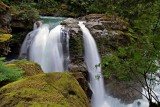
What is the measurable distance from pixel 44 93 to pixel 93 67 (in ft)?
29.6

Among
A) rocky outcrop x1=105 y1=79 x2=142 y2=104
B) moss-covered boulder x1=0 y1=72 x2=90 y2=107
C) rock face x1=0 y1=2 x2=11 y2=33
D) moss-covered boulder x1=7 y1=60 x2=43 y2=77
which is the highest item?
rock face x1=0 y1=2 x2=11 y2=33

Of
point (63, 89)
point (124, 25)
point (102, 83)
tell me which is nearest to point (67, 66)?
point (102, 83)

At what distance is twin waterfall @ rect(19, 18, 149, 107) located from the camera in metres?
11.8

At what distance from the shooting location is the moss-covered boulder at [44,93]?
3.46 metres

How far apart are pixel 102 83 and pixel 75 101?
8347 mm

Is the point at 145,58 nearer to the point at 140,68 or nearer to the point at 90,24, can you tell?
the point at 140,68

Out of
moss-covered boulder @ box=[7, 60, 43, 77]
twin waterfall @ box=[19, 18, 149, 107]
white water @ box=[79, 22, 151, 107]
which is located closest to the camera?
moss-covered boulder @ box=[7, 60, 43, 77]

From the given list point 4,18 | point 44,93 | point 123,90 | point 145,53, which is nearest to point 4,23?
point 4,18

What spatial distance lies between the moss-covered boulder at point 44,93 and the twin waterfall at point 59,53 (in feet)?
23.4

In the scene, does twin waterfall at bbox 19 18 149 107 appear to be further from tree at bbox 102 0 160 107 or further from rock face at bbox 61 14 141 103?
tree at bbox 102 0 160 107

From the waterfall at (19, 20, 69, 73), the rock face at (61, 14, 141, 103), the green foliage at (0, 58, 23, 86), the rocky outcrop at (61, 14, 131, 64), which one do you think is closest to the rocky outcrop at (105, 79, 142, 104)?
the rock face at (61, 14, 141, 103)

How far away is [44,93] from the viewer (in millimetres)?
3688

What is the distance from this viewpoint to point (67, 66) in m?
12.0

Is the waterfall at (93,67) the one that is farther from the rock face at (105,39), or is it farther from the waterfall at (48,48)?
the waterfall at (48,48)
